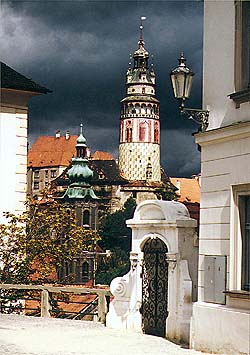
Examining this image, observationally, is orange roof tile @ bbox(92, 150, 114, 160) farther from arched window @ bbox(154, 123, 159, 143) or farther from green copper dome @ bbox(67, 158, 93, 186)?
green copper dome @ bbox(67, 158, 93, 186)

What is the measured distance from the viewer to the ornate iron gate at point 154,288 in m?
17.2

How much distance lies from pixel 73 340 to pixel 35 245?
9929mm

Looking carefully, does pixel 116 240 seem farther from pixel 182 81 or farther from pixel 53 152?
pixel 182 81

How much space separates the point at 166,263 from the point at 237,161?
3418 millimetres

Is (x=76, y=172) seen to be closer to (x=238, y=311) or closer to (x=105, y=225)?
(x=105, y=225)

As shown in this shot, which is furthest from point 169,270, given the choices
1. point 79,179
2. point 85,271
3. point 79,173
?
point 79,179

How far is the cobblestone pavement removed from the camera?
48.2ft

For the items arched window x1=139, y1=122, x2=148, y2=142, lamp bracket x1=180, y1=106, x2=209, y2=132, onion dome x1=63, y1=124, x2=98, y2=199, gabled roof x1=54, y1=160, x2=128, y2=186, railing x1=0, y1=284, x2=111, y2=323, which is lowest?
railing x1=0, y1=284, x2=111, y2=323

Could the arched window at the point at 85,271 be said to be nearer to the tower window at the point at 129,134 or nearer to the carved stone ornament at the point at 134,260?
the tower window at the point at 129,134

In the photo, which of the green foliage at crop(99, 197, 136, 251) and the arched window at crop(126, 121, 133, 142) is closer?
the green foliage at crop(99, 197, 136, 251)

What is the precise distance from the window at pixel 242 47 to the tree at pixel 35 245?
11.8m

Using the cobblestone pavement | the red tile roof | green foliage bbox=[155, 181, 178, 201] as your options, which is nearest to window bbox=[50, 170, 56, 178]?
the red tile roof

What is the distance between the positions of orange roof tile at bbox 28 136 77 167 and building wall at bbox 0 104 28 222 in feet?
487

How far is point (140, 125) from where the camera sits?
559 feet
